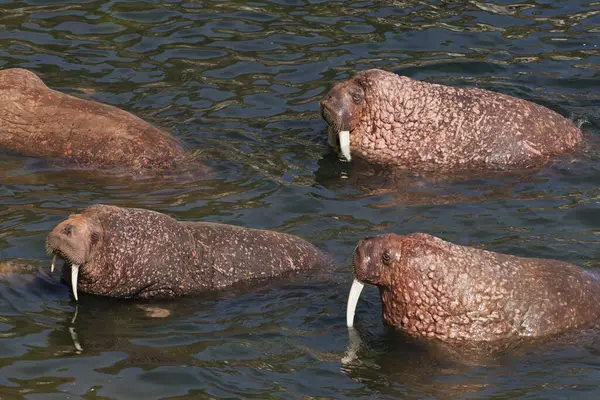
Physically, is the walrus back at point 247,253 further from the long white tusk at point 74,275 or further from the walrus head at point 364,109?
the walrus head at point 364,109

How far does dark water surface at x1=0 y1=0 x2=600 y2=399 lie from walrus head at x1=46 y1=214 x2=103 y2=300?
37cm

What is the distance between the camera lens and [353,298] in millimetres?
10156

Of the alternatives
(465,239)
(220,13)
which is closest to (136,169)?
(465,239)

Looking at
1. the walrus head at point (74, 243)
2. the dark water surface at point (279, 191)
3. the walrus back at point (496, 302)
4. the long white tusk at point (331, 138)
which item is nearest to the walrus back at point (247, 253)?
the dark water surface at point (279, 191)

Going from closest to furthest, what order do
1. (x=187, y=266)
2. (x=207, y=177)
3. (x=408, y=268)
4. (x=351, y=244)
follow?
1. (x=408, y=268)
2. (x=187, y=266)
3. (x=351, y=244)
4. (x=207, y=177)

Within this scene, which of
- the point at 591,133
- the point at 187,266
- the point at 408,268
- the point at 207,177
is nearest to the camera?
the point at 408,268

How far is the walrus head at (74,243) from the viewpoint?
10328 mm

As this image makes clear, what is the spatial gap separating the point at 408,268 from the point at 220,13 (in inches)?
327

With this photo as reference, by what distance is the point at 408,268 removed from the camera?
10094 millimetres

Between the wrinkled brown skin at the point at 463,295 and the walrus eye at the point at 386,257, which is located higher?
the walrus eye at the point at 386,257

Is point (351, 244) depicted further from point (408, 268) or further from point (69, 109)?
point (69, 109)

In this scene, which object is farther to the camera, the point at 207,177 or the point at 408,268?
the point at 207,177

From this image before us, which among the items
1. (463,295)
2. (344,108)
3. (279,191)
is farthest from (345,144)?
(463,295)

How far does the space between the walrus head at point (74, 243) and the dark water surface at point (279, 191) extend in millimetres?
367
